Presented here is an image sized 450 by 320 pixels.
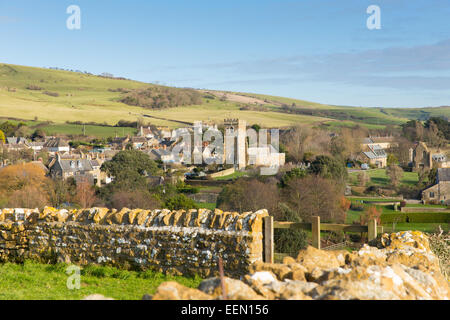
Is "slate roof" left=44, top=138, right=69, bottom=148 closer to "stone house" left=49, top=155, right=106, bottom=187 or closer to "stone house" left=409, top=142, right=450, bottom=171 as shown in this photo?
"stone house" left=49, top=155, right=106, bottom=187

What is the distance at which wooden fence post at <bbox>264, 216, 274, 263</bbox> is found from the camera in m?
→ 7.95

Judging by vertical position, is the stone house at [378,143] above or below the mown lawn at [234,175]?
above

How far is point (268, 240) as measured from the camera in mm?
7965

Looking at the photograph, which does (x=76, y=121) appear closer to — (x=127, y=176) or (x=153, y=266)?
(x=127, y=176)

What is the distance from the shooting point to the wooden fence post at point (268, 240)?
313 inches

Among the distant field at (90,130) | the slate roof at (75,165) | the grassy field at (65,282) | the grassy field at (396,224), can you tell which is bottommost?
the grassy field at (396,224)

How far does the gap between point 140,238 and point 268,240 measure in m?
2.21

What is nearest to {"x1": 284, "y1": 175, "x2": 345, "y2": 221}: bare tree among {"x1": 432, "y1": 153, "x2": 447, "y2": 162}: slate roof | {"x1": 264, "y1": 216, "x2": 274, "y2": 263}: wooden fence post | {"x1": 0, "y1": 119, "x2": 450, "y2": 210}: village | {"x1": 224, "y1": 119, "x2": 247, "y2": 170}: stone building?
{"x1": 0, "y1": 119, "x2": 450, "y2": 210}: village

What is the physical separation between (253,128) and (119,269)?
114053mm

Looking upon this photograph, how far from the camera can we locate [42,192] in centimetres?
5194

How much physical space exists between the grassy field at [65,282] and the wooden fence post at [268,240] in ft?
3.79

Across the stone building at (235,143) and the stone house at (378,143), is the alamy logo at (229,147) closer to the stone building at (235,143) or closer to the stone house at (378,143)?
the stone building at (235,143)

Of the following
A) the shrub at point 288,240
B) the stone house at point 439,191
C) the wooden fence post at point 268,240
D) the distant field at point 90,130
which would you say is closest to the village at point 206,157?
the stone house at point 439,191
